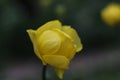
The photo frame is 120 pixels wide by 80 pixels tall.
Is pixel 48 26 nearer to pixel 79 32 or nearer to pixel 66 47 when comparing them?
pixel 66 47

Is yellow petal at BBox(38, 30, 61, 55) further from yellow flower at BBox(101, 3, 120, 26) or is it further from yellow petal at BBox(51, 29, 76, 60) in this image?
yellow flower at BBox(101, 3, 120, 26)

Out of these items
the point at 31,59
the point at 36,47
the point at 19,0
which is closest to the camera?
the point at 36,47

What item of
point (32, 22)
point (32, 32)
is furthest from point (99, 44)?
point (32, 32)

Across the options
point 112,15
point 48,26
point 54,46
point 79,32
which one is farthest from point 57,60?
point 79,32

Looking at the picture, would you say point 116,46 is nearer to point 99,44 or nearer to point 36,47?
point 99,44

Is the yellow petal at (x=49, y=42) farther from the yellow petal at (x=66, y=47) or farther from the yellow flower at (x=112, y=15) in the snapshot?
the yellow flower at (x=112, y=15)

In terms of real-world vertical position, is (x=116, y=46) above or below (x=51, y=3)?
below
